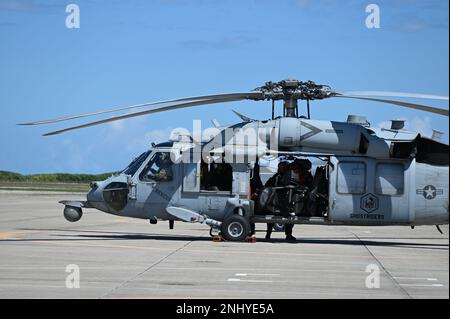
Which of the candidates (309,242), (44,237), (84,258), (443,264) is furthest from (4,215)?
(443,264)

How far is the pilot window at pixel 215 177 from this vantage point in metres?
20.0

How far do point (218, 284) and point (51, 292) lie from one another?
2.51 meters

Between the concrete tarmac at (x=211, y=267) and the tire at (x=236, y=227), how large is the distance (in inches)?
15.2

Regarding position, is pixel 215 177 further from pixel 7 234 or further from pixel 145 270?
pixel 145 270

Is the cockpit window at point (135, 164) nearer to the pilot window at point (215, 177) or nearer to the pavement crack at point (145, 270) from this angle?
the pilot window at point (215, 177)

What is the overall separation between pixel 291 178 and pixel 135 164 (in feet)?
12.9

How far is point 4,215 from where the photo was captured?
31500 millimetres

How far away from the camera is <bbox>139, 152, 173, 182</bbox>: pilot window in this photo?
2022 cm

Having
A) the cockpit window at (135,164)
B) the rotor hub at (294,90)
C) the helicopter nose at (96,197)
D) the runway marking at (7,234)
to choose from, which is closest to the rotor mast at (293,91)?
the rotor hub at (294,90)

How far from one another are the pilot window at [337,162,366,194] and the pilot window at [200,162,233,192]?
8.69ft

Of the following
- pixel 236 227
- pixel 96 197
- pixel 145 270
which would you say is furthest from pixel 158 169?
pixel 145 270

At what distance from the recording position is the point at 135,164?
20.6m

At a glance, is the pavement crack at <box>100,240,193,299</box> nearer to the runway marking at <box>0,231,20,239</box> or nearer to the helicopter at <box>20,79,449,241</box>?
the helicopter at <box>20,79,449,241</box>
